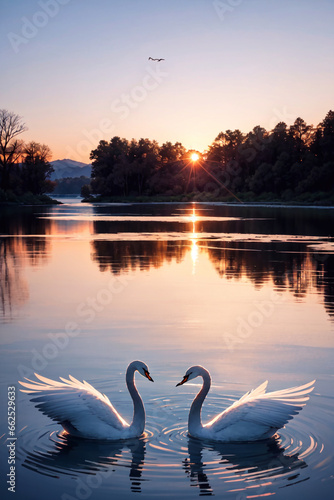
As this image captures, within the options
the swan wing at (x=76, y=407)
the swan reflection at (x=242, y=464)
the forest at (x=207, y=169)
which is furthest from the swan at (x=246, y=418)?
the forest at (x=207, y=169)

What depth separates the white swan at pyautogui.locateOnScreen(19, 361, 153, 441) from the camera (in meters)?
7.21

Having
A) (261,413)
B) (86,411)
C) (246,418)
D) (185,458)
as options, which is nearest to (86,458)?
(86,411)

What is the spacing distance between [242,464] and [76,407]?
1.72m

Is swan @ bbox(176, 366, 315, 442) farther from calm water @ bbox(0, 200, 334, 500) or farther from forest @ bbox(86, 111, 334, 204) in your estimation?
forest @ bbox(86, 111, 334, 204)

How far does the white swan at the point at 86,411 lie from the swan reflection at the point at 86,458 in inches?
4.1

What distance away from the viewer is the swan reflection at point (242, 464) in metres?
6.53

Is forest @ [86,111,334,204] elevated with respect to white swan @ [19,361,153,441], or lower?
elevated

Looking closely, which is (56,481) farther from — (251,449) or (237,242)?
(237,242)

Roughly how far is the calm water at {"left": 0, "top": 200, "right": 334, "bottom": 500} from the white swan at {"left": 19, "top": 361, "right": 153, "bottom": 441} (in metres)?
0.14

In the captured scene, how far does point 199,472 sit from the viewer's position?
265 inches

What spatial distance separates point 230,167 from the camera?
146875 mm

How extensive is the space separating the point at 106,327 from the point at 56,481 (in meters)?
6.47

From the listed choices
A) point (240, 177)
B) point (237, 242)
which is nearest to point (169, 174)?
point (240, 177)

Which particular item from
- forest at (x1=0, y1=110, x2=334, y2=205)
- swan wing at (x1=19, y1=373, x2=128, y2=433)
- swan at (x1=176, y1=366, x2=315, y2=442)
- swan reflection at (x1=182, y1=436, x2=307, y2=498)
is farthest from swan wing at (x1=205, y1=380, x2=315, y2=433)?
forest at (x1=0, y1=110, x2=334, y2=205)
